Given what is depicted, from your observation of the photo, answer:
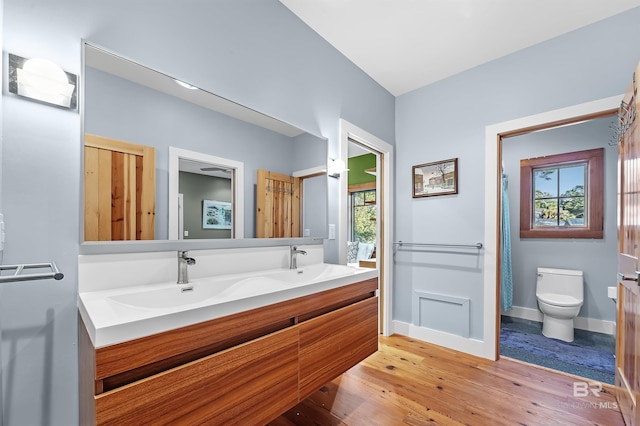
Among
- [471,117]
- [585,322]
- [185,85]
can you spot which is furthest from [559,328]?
[185,85]

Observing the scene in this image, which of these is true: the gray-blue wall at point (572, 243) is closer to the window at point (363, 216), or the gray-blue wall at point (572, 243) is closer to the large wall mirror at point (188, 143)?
the window at point (363, 216)

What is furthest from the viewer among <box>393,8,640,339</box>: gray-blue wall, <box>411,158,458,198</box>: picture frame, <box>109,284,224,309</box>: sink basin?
<box>411,158,458,198</box>: picture frame

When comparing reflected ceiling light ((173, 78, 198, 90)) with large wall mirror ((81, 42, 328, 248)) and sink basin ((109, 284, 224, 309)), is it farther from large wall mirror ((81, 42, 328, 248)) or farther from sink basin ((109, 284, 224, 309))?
sink basin ((109, 284, 224, 309))

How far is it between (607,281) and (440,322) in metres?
1.81

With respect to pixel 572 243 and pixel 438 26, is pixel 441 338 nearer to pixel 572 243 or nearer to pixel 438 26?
pixel 572 243

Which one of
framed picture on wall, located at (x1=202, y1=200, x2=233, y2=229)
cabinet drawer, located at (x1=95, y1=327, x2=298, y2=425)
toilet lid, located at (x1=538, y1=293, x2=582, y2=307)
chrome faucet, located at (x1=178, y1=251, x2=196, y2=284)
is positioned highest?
framed picture on wall, located at (x1=202, y1=200, x2=233, y2=229)

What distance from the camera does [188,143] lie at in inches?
57.2

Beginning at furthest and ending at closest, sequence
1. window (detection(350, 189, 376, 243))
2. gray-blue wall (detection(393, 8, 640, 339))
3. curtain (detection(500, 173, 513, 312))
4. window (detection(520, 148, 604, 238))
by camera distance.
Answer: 1. window (detection(350, 189, 376, 243))
2. curtain (detection(500, 173, 513, 312))
3. window (detection(520, 148, 604, 238))
4. gray-blue wall (detection(393, 8, 640, 339))

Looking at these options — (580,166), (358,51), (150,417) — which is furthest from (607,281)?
(150,417)

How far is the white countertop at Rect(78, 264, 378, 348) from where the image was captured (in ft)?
2.53

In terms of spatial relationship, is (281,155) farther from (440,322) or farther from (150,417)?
(440,322)

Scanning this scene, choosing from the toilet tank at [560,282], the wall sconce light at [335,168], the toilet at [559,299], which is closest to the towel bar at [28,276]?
the wall sconce light at [335,168]

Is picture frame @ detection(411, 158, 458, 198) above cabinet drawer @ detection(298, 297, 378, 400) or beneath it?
above

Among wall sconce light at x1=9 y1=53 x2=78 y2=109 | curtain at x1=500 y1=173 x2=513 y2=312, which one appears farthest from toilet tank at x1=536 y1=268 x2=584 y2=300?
wall sconce light at x1=9 y1=53 x2=78 y2=109
